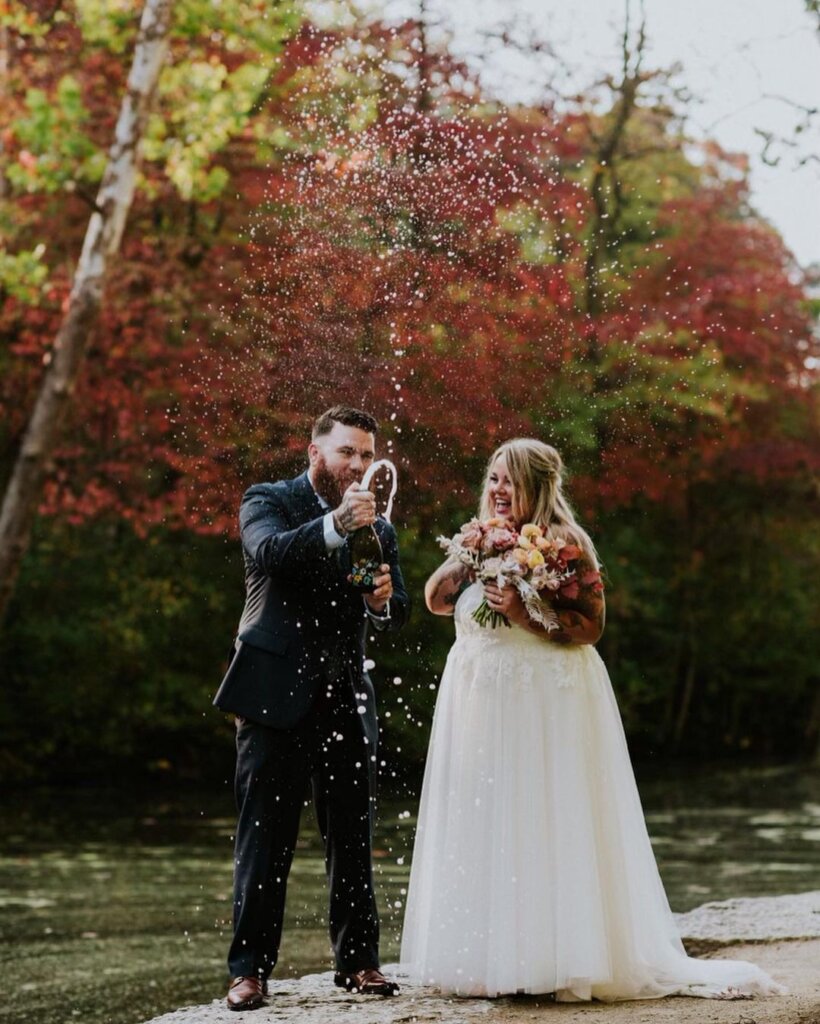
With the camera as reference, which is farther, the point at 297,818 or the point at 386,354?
the point at 386,354

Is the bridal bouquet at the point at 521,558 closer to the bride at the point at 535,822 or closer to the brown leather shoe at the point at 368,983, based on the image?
the bride at the point at 535,822

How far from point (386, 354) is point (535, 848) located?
335 cm

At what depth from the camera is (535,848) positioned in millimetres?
6363

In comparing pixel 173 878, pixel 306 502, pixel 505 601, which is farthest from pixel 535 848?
pixel 173 878

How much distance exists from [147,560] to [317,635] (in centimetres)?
1499

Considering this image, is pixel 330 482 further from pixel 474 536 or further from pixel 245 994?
pixel 245 994

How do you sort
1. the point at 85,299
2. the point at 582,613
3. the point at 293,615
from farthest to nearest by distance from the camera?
the point at 85,299 < the point at 582,613 < the point at 293,615

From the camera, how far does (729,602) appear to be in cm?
2734

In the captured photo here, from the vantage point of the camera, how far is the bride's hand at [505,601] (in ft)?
20.9

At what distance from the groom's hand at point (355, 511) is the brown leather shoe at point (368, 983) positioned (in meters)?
1.76

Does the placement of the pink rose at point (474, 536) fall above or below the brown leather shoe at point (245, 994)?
above

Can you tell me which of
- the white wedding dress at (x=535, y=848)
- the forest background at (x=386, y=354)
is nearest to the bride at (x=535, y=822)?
the white wedding dress at (x=535, y=848)

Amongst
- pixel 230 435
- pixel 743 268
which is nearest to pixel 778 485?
pixel 743 268

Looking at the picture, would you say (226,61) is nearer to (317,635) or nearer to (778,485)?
(778,485)
